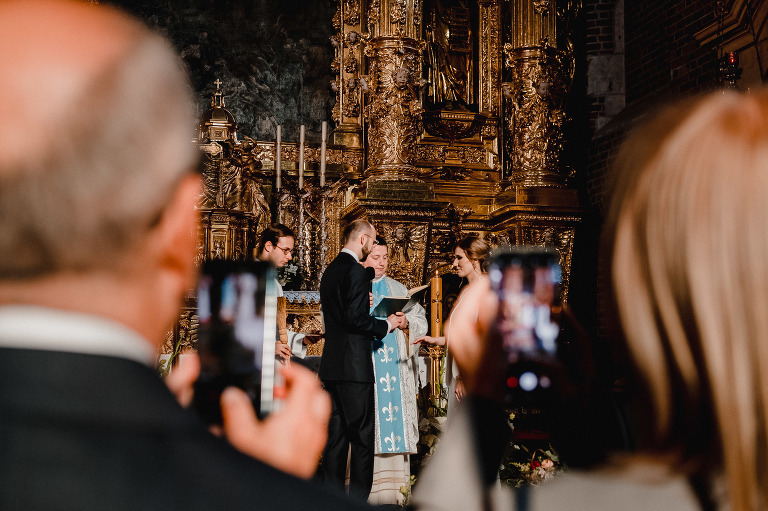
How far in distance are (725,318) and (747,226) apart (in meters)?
0.09

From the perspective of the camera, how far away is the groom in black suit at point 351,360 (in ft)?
17.5

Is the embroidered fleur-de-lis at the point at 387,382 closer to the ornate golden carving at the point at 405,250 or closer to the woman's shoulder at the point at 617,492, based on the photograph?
the ornate golden carving at the point at 405,250

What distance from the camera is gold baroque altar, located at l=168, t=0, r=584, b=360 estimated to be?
842 cm

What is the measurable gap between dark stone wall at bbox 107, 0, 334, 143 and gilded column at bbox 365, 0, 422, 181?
4.36 feet

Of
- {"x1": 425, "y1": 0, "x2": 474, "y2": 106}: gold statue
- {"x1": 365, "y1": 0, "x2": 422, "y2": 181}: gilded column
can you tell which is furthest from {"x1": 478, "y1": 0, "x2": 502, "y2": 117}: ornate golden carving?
{"x1": 365, "y1": 0, "x2": 422, "y2": 181}: gilded column

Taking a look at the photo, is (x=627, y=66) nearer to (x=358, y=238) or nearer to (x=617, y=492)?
(x=358, y=238)

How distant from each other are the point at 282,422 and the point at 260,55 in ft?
30.5

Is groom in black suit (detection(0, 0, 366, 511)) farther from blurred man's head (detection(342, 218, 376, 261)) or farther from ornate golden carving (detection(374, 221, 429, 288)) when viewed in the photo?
ornate golden carving (detection(374, 221, 429, 288))

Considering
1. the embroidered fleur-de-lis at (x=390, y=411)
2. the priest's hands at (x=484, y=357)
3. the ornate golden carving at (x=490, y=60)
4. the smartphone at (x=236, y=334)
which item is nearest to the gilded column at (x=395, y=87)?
the ornate golden carving at (x=490, y=60)

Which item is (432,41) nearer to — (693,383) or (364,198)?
(364,198)

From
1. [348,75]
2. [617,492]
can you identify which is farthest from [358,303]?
[348,75]

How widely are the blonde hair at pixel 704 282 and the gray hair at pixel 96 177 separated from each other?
48 cm

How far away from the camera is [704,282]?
0.77 meters

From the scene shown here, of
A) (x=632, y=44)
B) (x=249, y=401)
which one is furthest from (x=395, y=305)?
(x=632, y=44)
